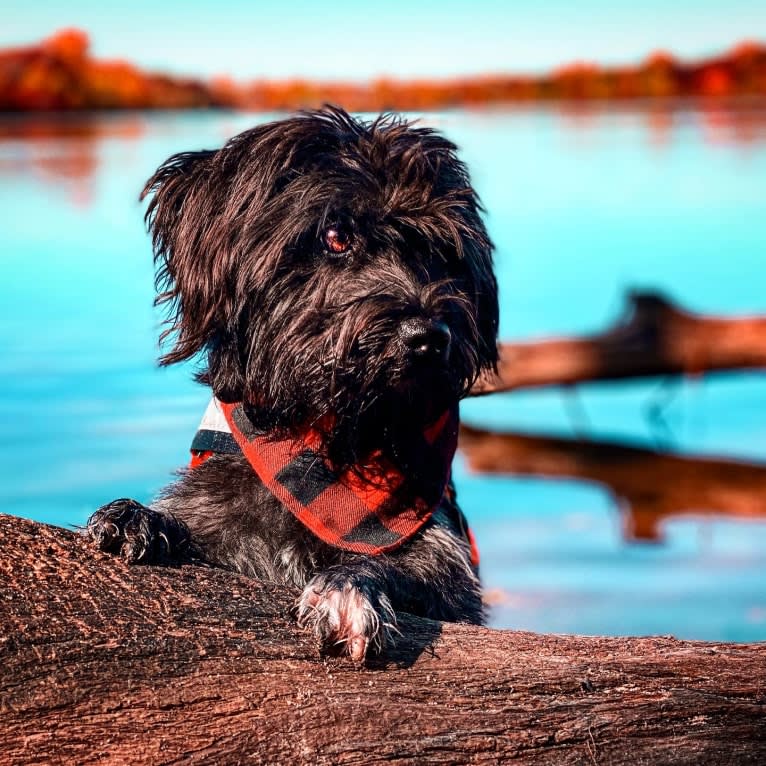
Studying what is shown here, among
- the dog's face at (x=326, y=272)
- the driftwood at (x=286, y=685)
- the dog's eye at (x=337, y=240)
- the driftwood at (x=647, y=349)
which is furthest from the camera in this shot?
the driftwood at (x=647, y=349)

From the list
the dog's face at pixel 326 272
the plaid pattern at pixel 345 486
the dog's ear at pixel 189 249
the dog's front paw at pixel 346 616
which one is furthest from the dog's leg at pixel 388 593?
the dog's ear at pixel 189 249

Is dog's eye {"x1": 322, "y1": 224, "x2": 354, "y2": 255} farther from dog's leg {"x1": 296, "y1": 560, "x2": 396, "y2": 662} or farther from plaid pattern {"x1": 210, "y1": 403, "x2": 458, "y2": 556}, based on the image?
dog's leg {"x1": 296, "y1": 560, "x2": 396, "y2": 662}

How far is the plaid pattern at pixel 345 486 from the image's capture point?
436 centimetres

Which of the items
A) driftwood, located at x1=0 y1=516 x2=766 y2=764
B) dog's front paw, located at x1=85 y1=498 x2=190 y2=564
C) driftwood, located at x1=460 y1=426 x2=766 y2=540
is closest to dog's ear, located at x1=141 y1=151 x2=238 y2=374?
dog's front paw, located at x1=85 y1=498 x2=190 y2=564

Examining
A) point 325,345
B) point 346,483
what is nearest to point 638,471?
point 346,483

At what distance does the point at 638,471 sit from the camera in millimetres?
15156

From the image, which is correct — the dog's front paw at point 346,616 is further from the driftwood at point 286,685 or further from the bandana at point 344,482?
the bandana at point 344,482

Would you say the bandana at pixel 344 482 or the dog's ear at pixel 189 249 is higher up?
the dog's ear at pixel 189 249

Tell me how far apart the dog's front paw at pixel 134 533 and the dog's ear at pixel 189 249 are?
701 millimetres

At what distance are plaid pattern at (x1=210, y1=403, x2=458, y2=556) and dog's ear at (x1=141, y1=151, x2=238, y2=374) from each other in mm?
328

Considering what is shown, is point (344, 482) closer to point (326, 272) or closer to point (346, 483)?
point (346, 483)

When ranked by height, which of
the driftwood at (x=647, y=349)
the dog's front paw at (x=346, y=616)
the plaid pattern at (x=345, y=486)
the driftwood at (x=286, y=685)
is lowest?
the driftwood at (x=286, y=685)

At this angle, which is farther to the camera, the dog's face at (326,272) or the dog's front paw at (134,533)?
the dog's face at (326,272)

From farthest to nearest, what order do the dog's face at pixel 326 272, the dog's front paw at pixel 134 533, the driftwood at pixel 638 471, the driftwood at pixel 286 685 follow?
the driftwood at pixel 638 471
the dog's face at pixel 326 272
the dog's front paw at pixel 134 533
the driftwood at pixel 286 685
